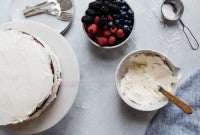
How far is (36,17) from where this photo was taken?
1.17m

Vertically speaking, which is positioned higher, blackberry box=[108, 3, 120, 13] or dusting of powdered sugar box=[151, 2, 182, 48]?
blackberry box=[108, 3, 120, 13]

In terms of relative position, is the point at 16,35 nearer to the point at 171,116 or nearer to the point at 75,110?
the point at 75,110

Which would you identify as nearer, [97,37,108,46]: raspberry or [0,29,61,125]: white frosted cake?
[0,29,61,125]: white frosted cake

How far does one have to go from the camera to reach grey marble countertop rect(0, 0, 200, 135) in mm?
1162

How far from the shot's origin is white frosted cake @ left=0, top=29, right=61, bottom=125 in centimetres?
97

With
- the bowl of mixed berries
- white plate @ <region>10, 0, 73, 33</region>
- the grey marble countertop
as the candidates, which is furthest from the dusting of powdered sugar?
white plate @ <region>10, 0, 73, 33</region>

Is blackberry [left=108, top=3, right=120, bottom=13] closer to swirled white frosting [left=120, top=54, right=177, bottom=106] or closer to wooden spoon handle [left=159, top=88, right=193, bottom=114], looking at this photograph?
swirled white frosting [left=120, top=54, right=177, bottom=106]

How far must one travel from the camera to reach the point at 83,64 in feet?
3.85

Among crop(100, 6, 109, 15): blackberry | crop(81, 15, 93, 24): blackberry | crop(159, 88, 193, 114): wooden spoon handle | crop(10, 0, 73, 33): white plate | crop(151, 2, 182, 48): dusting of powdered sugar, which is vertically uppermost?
crop(100, 6, 109, 15): blackberry

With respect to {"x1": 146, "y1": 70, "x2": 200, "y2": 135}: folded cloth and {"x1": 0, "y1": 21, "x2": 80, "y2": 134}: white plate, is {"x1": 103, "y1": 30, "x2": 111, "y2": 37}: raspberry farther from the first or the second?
{"x1": 146, "y1": 70, "x2": 200, "y2": 135}: folded cloth

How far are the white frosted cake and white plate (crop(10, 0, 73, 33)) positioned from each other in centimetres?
18

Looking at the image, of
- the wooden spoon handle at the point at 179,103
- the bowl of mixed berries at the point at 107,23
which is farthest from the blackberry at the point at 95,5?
the wooden spoon handle at the point at 179,103

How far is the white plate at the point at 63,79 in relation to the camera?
1.03 meters

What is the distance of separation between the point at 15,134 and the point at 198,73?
492 mm
